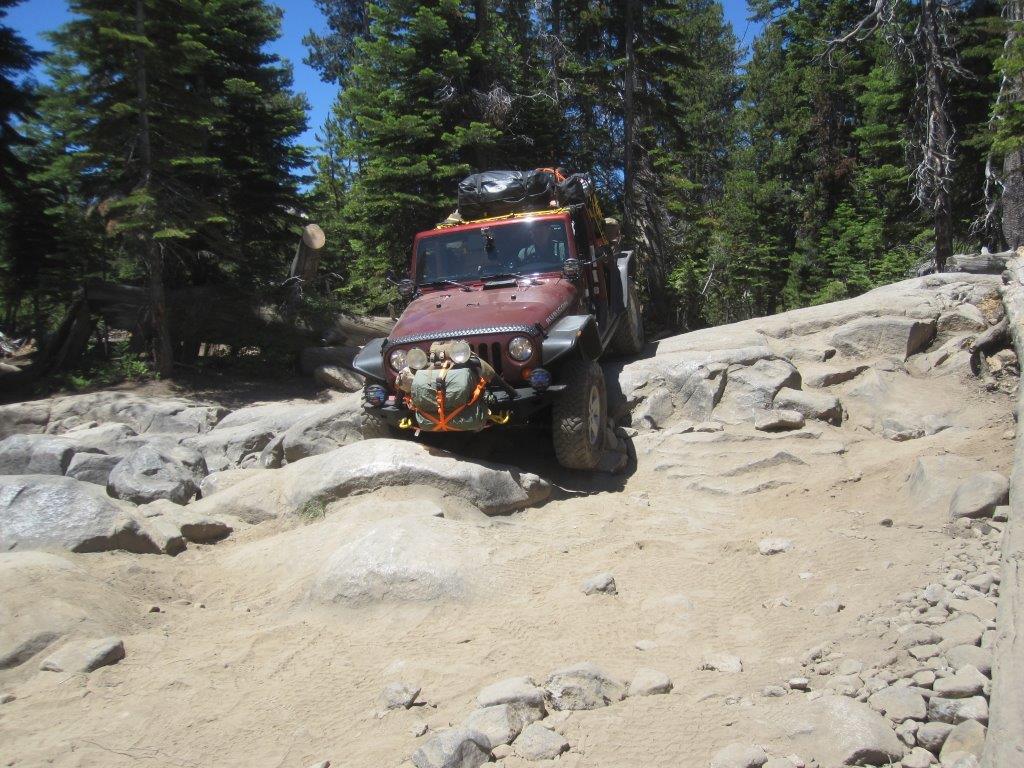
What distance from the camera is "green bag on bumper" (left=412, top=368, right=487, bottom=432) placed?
5969mm

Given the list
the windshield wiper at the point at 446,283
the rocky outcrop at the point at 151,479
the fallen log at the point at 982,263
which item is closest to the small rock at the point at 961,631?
the windshield wiper at the point at 446,283

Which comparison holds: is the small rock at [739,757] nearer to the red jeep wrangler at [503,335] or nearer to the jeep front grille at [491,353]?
the red jeep wrangler at [503,335]

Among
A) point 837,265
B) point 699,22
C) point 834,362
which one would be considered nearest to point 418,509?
point 834,362

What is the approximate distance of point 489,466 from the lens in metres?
6.37

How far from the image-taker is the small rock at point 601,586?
469 cm

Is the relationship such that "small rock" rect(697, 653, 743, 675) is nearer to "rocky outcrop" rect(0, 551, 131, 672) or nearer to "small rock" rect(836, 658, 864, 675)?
"small rock" rect(836, 658, 864, 675)

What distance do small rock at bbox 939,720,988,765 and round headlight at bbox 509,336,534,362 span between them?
4.20m

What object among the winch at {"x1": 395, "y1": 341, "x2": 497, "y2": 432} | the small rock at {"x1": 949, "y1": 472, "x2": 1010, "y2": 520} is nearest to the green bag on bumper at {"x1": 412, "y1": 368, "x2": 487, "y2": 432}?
the winch at {"x1": 395, "y1": 341, "x2": 497, "y2": 432}

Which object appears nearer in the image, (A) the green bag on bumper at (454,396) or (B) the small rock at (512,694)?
(B) the small rock at (512,694)

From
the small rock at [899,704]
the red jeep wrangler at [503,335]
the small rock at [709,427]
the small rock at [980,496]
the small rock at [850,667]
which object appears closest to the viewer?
the small rock at [899,704]

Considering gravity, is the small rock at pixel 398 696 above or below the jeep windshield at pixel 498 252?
below

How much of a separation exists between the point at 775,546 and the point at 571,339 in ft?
7.59

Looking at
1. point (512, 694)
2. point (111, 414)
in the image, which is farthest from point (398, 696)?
point (111, 414)

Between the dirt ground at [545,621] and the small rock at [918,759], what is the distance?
0.40 metres
